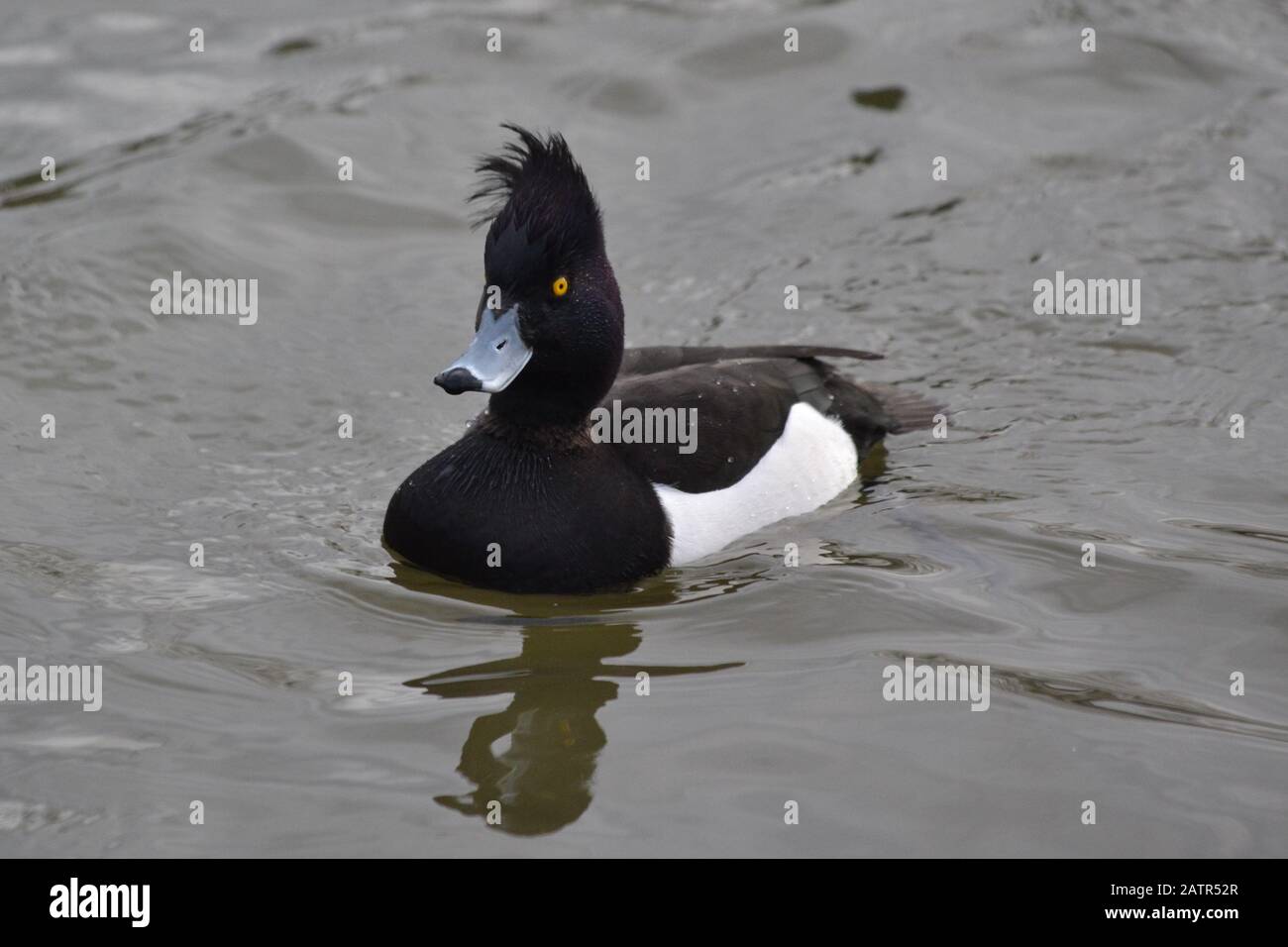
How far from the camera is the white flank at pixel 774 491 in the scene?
23.6 feet

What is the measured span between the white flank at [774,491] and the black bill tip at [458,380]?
1129mm

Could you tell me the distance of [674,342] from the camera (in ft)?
32.2

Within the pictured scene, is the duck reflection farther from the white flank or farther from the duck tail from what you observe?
the duck tail

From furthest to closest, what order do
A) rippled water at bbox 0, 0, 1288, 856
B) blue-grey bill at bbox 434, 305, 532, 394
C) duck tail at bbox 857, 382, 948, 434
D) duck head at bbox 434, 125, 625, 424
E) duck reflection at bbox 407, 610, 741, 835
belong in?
duck tail at bbox 857, 382, 948, 434, duck head at bbox 434, 125, 625, 424, blue-grey bill at bbox 434, 305, 532, 394, rippled water at bbox 0, 0, 1288, 856, duck reflection at bbox 407, 610, 741, 835

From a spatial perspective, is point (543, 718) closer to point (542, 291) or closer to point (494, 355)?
point (494, 355)

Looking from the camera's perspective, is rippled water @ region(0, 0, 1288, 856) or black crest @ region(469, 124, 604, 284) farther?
black crest @ region(469, 124, 604, 284)

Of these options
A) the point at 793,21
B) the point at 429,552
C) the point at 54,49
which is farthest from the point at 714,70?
the point at 429,552

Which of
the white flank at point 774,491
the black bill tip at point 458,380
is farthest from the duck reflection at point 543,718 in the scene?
the black bill tip at point 458,380

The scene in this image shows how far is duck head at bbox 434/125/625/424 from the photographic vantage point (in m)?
6.58

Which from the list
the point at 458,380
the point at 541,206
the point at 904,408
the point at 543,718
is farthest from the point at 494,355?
the point at 904,408

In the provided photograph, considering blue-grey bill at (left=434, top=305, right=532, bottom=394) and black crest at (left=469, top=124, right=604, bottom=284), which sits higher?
black crest at (left=469, top=124, right=604, bottom=284)

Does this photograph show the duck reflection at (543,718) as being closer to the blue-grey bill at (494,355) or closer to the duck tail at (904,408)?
the blue-grey bill at (494,355)

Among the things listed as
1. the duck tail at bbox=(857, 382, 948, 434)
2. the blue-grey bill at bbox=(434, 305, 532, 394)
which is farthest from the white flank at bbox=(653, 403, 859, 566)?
the blue-grey bill at bbox=(434, 305, 532, 394)
